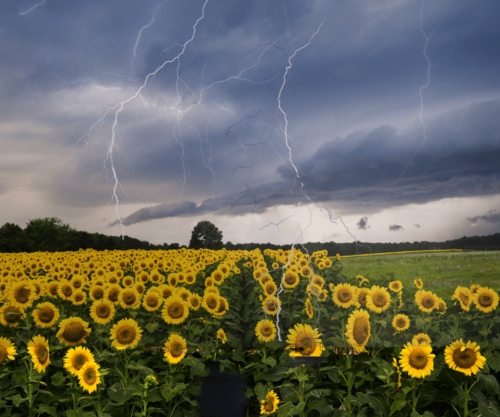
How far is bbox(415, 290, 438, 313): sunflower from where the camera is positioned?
524 centimetres

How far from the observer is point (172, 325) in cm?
510

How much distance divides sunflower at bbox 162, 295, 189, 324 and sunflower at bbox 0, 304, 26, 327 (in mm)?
2062

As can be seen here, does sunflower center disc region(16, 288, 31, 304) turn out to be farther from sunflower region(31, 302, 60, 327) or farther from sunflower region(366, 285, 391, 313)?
sunflower region(366, 285, 391, 313)

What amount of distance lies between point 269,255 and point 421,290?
18.8 feet

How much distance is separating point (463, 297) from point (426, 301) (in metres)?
0.52

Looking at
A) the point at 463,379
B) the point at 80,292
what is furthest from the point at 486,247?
the point at 80,292

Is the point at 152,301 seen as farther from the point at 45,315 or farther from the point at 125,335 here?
the point at 45,315

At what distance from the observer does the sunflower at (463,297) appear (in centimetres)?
504

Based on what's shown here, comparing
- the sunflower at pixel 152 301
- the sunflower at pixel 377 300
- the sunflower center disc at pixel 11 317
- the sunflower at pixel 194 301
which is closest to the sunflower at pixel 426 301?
the sunflower at pixel 377 300

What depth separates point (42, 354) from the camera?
434cm

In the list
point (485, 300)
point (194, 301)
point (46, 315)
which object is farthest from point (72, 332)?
point (485, 300)

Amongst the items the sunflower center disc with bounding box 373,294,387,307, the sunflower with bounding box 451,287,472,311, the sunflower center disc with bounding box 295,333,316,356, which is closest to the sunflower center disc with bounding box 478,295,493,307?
the sunflower with bounding box 451,287,472,311

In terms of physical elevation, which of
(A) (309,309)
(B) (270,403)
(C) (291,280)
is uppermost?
(C) (291,280)

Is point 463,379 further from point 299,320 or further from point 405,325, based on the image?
point 299,320
